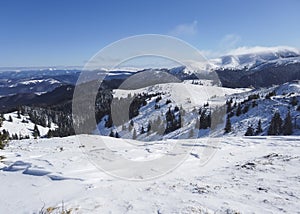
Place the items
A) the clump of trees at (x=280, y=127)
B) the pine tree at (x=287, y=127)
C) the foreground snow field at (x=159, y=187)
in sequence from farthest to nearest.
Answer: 1. the clump of trees at (x=280, y=127)
2. the pine tree at (x=287, y=127)
3. the foreground snow field at (x=159, y=187)

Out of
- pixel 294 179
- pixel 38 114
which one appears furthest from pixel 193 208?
pixel 38 114

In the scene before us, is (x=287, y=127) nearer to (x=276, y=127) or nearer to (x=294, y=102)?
(x=276, y=127)

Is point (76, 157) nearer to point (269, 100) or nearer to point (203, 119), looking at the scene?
point (203, 119)

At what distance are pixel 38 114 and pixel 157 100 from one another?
302 feet

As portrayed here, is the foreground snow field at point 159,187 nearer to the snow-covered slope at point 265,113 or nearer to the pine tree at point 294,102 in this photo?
the snow-covered slope at point 265,113

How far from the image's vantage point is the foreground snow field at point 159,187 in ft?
23.6

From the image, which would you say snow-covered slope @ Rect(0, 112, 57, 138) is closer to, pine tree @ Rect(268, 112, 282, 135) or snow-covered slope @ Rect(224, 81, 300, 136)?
snow-covered slope @ Rect(224, 81, 300, 136)

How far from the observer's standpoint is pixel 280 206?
7.07m

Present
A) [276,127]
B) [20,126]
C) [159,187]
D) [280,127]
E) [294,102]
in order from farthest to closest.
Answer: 1. [20,126]
2. [294,102]
3. [276,127]
4. [280,127]
5. [159,187]

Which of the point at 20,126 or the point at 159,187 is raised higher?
the point at 159,187

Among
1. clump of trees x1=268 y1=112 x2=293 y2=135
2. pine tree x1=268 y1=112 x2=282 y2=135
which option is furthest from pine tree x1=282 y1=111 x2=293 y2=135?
pine tree x1=268 y1=112 x2=282 y2=135

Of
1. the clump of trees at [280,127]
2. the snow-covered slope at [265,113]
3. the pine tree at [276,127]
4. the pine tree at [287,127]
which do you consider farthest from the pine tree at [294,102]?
the pine tree at [287,127]

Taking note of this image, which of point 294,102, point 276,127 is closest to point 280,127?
point 276,127

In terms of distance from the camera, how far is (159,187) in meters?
8.95
